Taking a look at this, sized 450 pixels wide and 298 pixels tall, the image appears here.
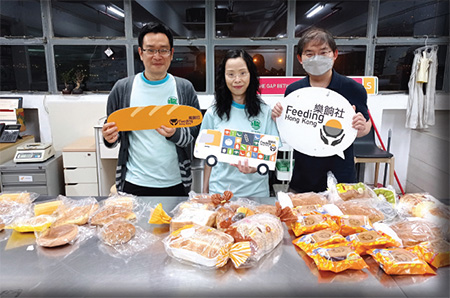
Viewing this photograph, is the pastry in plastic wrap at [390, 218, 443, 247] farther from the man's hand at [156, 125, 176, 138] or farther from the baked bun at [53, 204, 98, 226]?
the baked bun at [53, 204, 98, 226]

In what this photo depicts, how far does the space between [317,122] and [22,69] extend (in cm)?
420

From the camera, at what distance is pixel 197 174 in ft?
11.7

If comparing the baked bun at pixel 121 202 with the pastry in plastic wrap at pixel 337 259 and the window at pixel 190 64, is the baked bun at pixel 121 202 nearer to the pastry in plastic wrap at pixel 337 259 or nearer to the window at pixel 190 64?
the pastry in plastic wrap at pixel 337 259

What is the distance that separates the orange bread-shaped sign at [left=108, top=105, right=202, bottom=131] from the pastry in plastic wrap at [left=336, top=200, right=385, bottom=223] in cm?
80

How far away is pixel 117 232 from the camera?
1.12 metres

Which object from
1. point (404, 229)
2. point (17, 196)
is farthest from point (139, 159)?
point (404, 229)

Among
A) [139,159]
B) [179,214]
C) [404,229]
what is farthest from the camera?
[139,159]

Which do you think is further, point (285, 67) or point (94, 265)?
point (285, 67)

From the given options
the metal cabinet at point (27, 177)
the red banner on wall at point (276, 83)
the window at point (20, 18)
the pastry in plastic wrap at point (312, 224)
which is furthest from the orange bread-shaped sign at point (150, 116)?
the window at point (20, 18)

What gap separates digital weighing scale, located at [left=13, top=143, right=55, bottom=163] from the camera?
3.32 meters

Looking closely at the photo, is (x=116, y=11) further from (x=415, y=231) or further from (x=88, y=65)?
(x=415, y=231)

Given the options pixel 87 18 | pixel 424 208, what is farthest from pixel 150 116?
pixel 87 18

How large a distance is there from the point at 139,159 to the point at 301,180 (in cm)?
92

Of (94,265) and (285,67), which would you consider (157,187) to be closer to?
(94,265)
